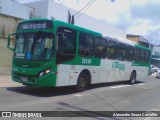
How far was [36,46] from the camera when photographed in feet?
36.9

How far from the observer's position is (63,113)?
8.37 metres

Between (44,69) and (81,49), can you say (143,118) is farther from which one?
(81,49)

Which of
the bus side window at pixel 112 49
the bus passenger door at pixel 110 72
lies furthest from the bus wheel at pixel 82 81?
the bus side window at pixel 112 49

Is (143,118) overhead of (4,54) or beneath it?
beneath

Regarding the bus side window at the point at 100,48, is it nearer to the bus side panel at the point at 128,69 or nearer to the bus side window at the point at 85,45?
the bus side window at the point at 85,45

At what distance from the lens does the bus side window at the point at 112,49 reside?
1606cm

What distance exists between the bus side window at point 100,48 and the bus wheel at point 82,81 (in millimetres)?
1406

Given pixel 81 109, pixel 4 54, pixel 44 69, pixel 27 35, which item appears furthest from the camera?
pixel 4 54

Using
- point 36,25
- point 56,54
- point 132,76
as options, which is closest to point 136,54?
point 132,76

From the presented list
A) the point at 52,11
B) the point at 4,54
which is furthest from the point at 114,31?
the point at 4,54

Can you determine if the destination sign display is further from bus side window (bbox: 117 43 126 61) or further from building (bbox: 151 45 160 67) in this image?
building (bbox: 151 45 160 67)

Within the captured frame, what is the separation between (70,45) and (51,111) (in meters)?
4.36

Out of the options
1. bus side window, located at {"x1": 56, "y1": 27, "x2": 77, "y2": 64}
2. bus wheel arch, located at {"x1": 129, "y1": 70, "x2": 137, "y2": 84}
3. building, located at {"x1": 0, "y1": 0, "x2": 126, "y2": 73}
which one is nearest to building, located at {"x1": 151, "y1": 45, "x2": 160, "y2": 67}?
building, located at {"x1": 0, "y1": 0, "x2": 126, "y2": 73}

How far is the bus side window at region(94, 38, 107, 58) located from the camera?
47.9 ft
